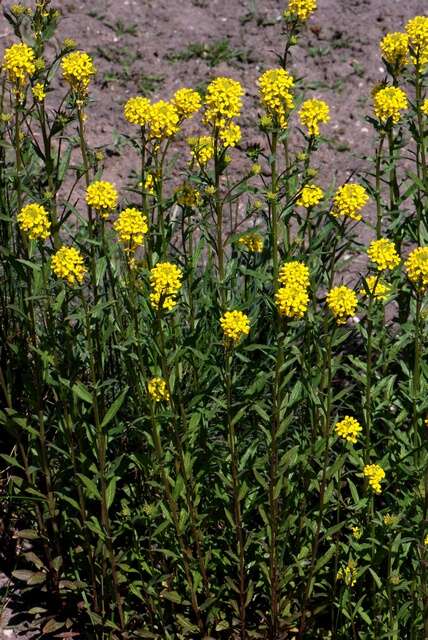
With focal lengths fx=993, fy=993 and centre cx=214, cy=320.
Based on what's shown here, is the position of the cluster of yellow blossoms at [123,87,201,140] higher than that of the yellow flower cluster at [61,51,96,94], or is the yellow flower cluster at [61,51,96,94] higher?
the yellow flower cluster at [61,51,96,94]

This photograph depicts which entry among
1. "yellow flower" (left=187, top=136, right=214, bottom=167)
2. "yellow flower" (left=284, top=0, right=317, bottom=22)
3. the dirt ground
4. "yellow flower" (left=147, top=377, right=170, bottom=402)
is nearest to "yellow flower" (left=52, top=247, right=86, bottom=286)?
"yellow flower" (left=147, top=377, right=170, bottom=402)

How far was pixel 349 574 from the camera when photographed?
12.7 feet

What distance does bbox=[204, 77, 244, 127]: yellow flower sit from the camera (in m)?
3.50

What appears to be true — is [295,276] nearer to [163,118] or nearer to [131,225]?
[131,225]

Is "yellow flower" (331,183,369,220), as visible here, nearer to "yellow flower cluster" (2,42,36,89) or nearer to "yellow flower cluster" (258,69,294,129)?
"yellow flower cluster" (258,69,294,129)

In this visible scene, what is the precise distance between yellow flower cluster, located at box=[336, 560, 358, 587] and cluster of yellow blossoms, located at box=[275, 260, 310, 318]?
1105 mm

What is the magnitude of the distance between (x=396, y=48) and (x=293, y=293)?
61.5 inches

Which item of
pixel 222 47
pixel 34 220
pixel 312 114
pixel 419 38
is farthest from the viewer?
pixel 222 47

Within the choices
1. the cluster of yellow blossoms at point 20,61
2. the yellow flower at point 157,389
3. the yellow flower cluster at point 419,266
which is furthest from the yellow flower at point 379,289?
the cluster of yellow blossoms at point 20,61

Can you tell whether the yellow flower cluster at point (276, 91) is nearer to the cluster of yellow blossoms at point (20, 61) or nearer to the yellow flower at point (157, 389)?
the cluster of yellow blossoms at point (20, 61)

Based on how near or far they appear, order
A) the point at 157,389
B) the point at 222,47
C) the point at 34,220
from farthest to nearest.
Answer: the point at 222,47 < the point at 157,389 < the point at 34,220

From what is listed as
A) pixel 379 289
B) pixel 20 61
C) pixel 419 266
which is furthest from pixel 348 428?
pixel 20 61

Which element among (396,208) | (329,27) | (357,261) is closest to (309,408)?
(396,208)

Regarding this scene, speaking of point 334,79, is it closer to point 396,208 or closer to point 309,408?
point 396,208
